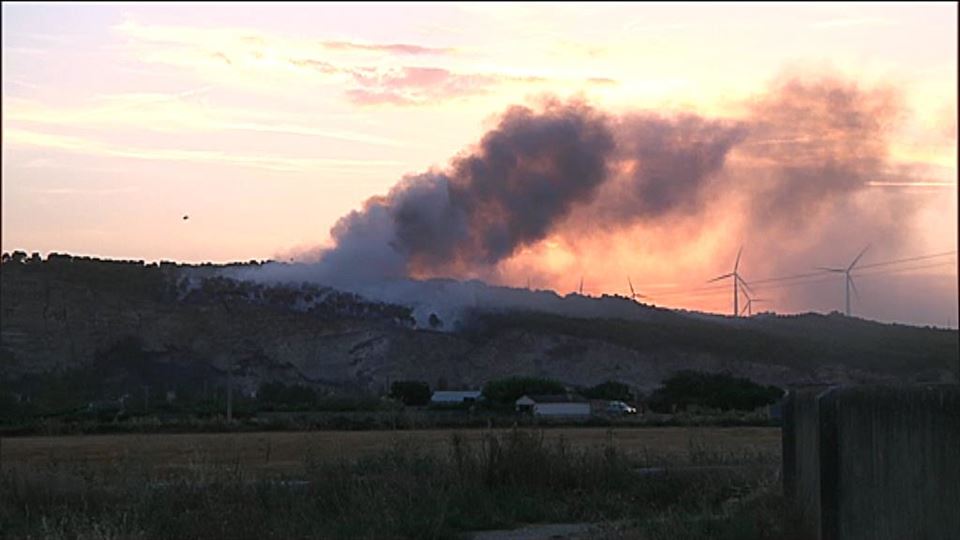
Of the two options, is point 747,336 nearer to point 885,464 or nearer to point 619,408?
point 619,408

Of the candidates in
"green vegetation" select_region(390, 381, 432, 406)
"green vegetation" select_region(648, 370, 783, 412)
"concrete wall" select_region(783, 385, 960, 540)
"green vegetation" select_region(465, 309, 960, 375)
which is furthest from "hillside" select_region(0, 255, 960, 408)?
"concrete wall" select_region(783, 385, 960, 540)

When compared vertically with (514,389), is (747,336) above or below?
above

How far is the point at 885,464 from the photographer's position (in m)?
13.6

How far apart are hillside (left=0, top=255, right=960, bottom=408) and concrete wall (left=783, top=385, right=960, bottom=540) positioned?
4209 inches

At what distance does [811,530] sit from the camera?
16.9 meters

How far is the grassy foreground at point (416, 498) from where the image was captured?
19.5 meters

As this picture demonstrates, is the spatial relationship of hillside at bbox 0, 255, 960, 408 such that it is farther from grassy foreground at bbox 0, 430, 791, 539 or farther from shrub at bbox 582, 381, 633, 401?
grassy foreground at bbox 0, 430, 791, 539

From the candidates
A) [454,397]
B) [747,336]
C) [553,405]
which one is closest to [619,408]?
[553,405]

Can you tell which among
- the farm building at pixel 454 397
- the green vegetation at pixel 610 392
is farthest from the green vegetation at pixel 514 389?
the green vegetation at pixel 610 392

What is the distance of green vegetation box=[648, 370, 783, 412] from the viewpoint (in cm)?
10900

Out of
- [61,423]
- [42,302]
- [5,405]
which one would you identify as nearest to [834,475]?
[5,405]

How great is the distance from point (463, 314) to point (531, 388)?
39.7m

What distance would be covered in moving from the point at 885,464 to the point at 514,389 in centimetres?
9304

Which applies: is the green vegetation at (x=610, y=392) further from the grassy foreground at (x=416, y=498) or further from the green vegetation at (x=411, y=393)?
the grassy foreground at (x=416, y=498)
